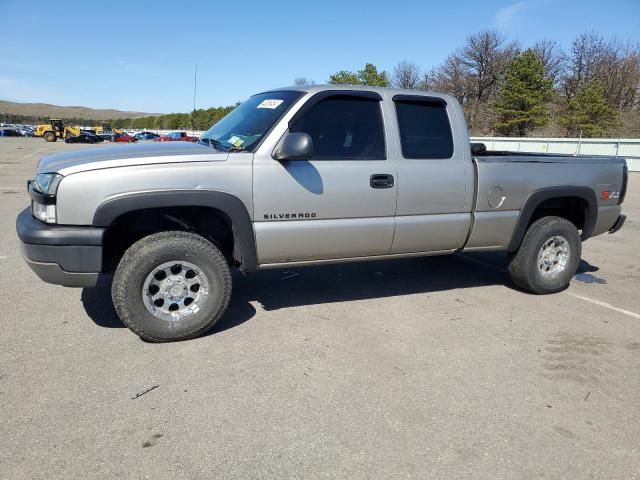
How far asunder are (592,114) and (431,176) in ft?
141

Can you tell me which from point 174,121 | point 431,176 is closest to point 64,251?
point 431,176

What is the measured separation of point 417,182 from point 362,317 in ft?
4.23

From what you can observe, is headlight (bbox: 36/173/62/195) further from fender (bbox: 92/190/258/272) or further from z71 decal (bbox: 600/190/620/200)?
z71 decal (bbox: 600/190/620/200)

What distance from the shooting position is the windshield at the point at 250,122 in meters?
3.84

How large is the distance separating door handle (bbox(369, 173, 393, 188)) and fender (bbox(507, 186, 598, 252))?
1.58m

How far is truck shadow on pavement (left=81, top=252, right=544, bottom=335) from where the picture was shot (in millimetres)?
4391

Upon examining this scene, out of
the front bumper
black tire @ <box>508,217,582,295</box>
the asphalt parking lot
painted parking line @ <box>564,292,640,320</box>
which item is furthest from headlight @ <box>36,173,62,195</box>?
painted parking line @ <box>564,292,640,320</box>

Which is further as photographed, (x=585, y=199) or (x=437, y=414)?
(x=585, y=199)

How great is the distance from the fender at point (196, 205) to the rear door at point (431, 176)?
1.33 m

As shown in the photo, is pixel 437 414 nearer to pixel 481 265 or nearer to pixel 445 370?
pixel 445 370

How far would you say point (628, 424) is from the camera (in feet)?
9.13

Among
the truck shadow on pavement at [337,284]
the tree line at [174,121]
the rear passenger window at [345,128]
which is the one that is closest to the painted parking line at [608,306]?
the truck shadow on pavement at [337,284]

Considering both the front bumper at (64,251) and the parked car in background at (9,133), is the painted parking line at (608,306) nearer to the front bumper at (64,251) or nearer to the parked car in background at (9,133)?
the front bumper at (64,251)

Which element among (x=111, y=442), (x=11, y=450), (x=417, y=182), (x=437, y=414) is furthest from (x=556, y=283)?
(x=11, y=450)
